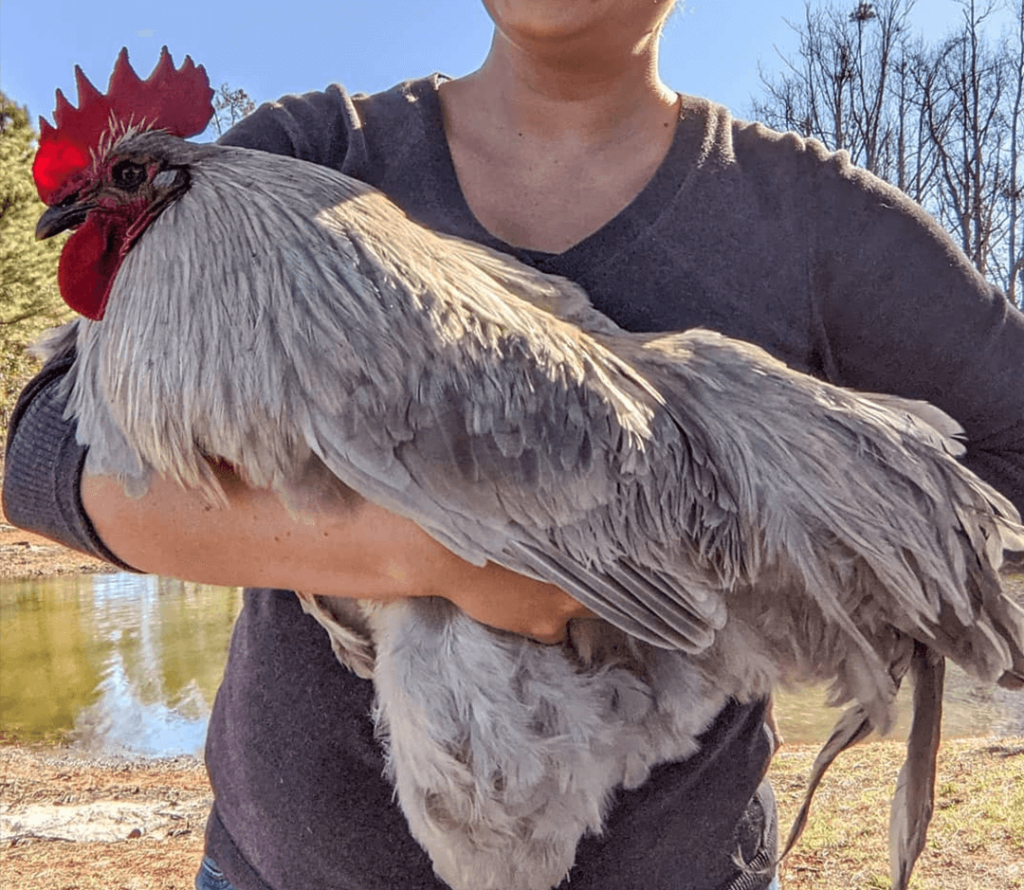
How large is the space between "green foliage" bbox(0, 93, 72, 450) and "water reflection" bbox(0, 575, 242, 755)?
8.61 m

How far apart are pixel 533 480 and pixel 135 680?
8.71 m

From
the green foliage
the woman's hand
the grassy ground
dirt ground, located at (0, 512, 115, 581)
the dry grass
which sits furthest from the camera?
the green foliage

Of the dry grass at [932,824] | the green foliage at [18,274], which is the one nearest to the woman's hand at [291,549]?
the dry grass at [932,824]

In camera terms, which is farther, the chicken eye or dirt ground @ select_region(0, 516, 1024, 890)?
dirt ground @ select_region(0, 516, 1024, 890)

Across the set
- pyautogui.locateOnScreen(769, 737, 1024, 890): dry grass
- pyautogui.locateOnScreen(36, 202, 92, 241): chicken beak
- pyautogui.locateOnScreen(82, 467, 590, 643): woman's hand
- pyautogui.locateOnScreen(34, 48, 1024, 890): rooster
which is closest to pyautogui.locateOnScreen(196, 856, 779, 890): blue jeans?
pyautogui.locateOnScreen(34, 48, 1024, 890): rooster

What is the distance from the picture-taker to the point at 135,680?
8.73m

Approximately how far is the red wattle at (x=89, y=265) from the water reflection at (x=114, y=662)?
21.4 feet

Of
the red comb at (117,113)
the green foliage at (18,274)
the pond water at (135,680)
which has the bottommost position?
the pond water at (135,680)

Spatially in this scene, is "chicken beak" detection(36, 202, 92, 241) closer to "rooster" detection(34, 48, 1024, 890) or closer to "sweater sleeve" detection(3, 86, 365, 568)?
"rooster" detection(34, 48, 1024, 890)

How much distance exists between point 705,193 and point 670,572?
72 cm

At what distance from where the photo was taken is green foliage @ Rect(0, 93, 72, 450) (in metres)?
19.5

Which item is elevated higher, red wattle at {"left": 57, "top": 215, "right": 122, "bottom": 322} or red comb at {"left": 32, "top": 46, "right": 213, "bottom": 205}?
red comb at {"left": 32, "top": 46, "right": 213, "bottom": 205}

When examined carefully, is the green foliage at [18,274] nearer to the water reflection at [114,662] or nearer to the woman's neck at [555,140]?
the water reflection at [114,662]

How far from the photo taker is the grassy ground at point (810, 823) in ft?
14.9
